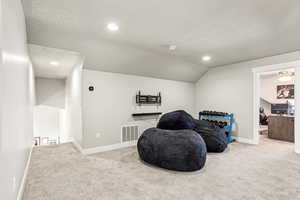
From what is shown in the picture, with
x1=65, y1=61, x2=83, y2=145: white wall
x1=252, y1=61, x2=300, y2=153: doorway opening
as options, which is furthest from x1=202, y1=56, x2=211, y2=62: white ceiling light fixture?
x1=65, y1=61, x2=83, y2=145: white wall

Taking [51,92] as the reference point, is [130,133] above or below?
below

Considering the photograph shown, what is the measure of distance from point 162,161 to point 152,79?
3.01 m

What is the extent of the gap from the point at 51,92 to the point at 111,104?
415 centimetres

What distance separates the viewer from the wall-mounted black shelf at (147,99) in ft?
15.8

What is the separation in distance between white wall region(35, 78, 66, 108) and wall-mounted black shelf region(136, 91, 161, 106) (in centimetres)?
423

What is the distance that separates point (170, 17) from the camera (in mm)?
2395

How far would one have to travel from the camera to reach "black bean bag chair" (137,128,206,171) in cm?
274

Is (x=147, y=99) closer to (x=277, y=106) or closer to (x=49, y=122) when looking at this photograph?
(x=277, y=106)

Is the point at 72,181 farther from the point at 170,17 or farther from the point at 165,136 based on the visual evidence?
the point at 170,17

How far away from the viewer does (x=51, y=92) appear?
6.81 meters

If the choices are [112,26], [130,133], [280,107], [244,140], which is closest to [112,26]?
[112,26]

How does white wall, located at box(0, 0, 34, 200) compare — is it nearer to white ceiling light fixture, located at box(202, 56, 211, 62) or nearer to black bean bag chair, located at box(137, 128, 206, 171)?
black bean bag chair, located at box(137, 128, 206, 171)

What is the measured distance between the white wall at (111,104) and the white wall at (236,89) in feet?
6.20

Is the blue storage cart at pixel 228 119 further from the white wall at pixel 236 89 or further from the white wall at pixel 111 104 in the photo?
the white wall at pixel 111 104
